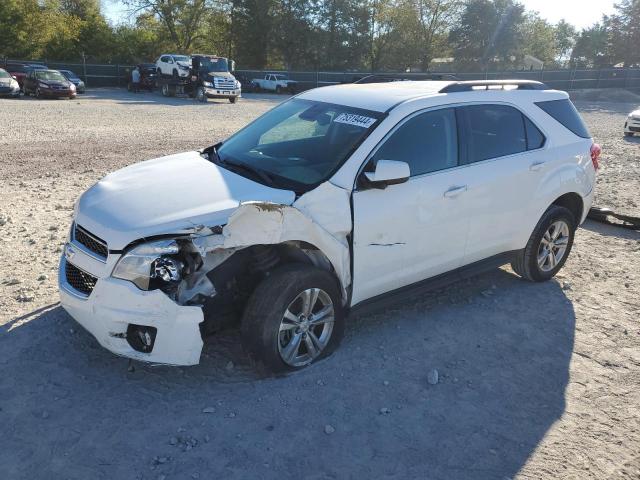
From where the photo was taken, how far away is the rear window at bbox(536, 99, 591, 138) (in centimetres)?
533

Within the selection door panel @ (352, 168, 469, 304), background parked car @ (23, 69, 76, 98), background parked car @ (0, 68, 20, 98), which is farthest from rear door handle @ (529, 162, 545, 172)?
background parked car @ (0, 68, 20, 98)

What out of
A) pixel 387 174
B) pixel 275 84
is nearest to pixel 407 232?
pixel 387 174

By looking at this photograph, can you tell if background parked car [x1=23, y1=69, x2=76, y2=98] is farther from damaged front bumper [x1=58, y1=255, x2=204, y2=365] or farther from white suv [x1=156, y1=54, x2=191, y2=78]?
damaged front bumper [x1=58, y1=255, x2=204, y2=365]

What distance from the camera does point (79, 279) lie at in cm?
361

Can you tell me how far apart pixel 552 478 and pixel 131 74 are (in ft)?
126

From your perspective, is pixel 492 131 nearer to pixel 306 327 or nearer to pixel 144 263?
pixel 306 327

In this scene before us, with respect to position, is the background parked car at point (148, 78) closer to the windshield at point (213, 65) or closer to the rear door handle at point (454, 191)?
the windshield at point (213, 65)

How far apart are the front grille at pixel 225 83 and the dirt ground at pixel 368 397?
24.3m

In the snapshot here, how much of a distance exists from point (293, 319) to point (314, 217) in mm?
687

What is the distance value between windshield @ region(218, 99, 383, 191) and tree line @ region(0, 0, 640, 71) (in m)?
46.0

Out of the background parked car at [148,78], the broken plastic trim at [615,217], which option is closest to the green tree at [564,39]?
the background parked car at [148,78]

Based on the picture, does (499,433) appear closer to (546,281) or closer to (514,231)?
(514,231)

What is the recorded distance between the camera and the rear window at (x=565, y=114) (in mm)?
5328

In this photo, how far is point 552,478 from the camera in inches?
118
